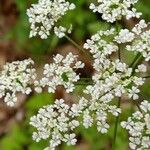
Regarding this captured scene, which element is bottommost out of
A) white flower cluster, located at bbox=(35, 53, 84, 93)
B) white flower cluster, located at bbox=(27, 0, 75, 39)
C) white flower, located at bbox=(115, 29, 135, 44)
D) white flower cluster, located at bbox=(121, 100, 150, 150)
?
white flower cluster, located at bbox=(121, 100, 150, 150)

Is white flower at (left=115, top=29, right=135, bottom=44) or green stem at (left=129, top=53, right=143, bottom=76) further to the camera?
green stem at (left=129, top=53, right=143, bottom=76)

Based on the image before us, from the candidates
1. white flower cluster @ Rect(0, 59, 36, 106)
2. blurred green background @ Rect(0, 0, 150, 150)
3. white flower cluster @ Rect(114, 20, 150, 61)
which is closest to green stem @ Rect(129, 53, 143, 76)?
white flower cluster @ Rect(114, 20, 150, 61)

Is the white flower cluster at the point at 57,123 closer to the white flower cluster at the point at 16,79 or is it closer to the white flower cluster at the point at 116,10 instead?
the white flower cluster at the point at 16,79

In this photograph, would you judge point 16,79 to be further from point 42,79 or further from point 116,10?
point 116,10

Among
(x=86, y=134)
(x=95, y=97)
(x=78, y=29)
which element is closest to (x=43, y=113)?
(x=95, y=97)

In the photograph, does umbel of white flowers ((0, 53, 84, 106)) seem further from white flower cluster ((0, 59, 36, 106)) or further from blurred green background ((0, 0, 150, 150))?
blurred green background ((0, 0, 150, 150))

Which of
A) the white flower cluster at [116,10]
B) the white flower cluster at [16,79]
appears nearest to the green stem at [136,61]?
the white flower cluster at [116,10]
